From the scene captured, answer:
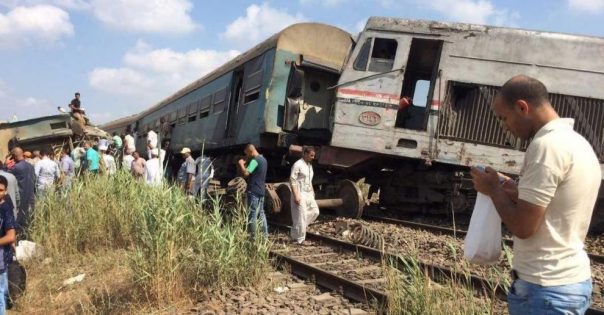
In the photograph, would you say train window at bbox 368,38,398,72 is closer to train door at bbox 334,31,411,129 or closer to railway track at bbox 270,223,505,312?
train door at bbox 334,31,411,129

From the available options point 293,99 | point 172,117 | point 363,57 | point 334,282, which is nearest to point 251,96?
point 293,99

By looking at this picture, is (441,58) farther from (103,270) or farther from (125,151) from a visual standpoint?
(125,151)

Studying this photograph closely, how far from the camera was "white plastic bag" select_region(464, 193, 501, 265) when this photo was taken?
2221mm

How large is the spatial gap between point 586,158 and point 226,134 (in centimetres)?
1066

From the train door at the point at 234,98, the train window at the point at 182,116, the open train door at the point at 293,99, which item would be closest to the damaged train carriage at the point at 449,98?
the open train door at the point at 293,99

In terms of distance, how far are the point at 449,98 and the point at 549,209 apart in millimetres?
7185

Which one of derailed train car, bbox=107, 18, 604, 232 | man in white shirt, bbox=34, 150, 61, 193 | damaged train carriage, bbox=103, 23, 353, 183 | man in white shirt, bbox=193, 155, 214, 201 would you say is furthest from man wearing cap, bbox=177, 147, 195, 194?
man in white shirt, bbox=34, 150, 61, 193

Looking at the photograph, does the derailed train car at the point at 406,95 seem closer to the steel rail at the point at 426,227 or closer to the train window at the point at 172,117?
the steel rail at the point at 426,227

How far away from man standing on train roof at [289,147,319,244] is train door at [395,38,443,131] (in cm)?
244

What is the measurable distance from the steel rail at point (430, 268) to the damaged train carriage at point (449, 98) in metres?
1.98

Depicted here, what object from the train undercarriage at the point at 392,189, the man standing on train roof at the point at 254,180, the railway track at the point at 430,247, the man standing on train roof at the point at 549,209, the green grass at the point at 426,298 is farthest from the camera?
the train undercarriage at the point at 392,189

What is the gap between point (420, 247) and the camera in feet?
23.8

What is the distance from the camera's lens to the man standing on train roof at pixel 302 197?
750cm

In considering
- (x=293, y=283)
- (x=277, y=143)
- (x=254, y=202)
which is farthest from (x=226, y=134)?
(x=293, y=283)
